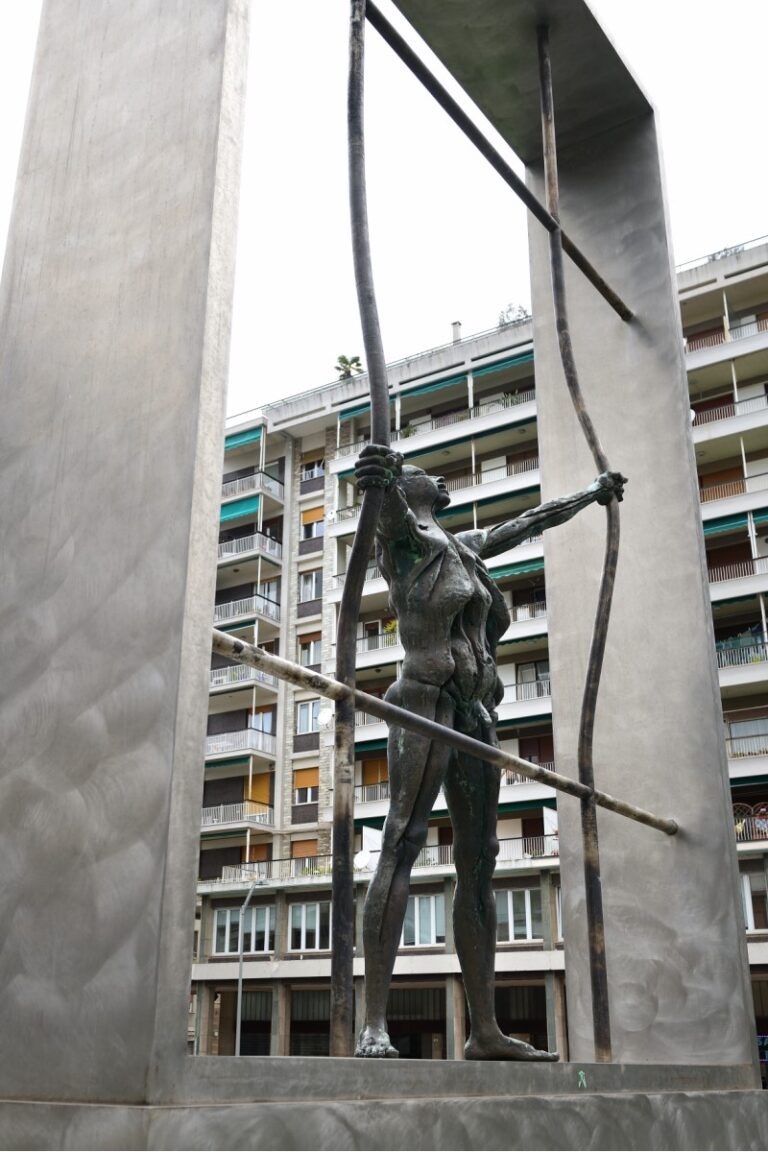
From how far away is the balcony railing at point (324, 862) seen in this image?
→ 101 feet

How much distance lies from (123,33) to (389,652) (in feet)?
98.5

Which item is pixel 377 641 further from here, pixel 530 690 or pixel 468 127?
pixel 468 127

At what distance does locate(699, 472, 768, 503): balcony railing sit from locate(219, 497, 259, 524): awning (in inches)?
611

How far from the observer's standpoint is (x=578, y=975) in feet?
17.3

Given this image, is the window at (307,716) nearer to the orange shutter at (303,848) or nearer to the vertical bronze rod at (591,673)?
the orange shutter at (303,848)

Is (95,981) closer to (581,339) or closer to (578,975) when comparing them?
(578,975)

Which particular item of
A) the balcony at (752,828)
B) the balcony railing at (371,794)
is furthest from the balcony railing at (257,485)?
the balcony at (752,828)

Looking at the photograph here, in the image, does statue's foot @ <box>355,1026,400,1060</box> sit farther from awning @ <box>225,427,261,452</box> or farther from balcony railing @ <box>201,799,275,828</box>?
awning @ <box>225,427,261,452</box>

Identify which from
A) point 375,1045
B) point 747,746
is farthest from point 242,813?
point 375,1045

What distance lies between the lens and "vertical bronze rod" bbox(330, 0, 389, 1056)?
2963 mm

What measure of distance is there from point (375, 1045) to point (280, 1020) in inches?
1244

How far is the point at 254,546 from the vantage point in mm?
41469

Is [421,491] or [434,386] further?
[434,386]

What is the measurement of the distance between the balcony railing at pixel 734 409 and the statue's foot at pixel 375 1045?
2975 centimetres
